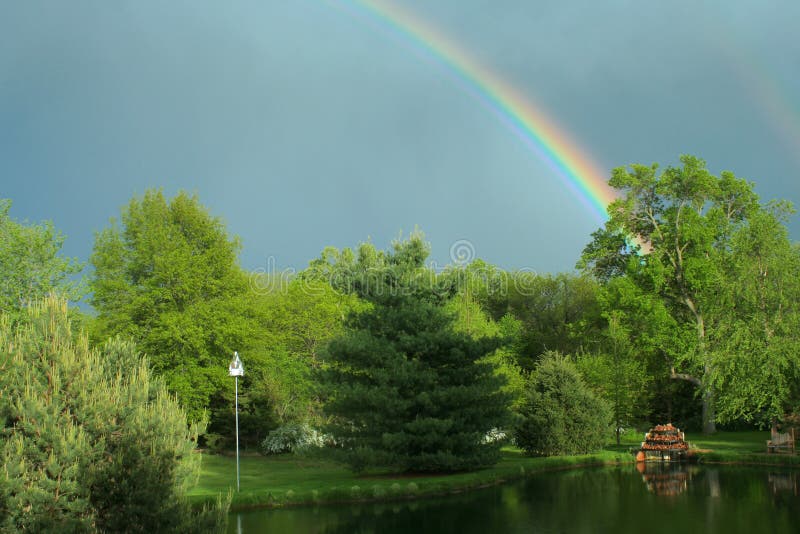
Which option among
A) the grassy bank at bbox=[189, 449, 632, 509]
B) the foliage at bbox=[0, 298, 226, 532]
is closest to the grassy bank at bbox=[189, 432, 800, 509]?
the grassy bank at bbox=[189, 449, 632, 509]

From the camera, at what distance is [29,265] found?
94.9 feet

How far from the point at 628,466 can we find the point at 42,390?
24.3 meters

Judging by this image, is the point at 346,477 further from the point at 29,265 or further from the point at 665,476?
the point at 29,265

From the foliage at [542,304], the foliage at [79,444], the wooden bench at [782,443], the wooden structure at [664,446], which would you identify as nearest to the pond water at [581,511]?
the wooden bench at [782,443]

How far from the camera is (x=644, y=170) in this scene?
41531 mm

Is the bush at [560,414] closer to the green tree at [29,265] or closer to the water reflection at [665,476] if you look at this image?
the water reflection at [665,476]

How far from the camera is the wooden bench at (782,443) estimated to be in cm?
2564

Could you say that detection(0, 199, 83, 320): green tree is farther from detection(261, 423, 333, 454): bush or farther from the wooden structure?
the wooden structure

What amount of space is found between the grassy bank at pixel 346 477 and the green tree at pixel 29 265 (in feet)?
34.2

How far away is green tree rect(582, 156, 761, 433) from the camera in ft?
129

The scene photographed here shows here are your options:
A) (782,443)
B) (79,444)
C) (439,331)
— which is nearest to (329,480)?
(439,331)

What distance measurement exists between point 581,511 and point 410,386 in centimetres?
686

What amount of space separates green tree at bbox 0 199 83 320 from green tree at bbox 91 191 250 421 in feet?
9.15

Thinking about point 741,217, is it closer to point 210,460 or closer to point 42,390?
point 210,460
